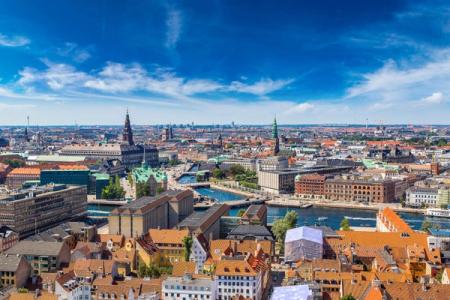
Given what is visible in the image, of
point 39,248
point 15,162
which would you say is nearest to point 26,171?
point 15,162

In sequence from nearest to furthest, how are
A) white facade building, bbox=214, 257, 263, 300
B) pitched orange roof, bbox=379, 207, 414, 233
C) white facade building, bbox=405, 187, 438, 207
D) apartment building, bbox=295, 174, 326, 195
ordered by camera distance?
white facade building, bbox=214, 257, 263, 300 < pitched orange roof, bbox=379, 207, 414, 233 < white facade building, bbox=405, 187, 438, 207 < apartment building, bbox=295, 174, 326, 195

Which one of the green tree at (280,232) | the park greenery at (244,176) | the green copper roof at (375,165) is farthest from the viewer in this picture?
the green copper roof at (375,165)

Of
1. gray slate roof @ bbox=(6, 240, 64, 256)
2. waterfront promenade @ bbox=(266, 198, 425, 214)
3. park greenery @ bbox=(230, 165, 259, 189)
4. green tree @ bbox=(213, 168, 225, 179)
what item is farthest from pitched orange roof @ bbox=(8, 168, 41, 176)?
gray slate roof @ bbox=(6, 240, 64, 256)

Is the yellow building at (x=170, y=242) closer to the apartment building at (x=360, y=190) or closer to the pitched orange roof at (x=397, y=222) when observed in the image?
the pitched orange roof at (x=397, y=222)

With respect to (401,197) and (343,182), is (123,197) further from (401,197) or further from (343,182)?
(401,197)

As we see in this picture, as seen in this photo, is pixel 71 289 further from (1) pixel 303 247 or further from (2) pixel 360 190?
(2) pixel 360 190

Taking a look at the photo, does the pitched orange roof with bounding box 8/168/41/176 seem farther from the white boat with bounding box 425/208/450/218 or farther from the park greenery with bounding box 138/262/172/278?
the white boat with bounding box 425/208/450/218

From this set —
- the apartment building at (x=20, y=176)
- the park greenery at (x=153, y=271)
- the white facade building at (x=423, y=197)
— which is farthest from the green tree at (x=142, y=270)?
the apartment building at (x=20, y=176)

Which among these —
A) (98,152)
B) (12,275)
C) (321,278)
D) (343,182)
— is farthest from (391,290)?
(98,152)
